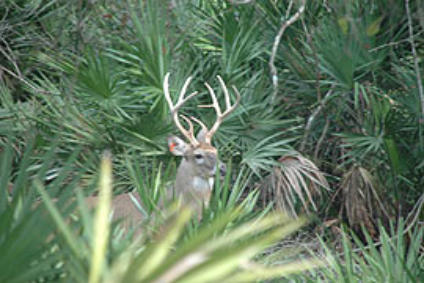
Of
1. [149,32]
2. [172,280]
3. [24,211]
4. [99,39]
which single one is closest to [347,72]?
[149,32]

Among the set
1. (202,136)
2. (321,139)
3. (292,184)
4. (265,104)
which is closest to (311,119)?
(321,139)

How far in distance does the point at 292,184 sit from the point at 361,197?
0.64m

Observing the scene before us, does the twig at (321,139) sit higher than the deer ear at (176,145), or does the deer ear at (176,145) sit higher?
the deer ear at (176,145)

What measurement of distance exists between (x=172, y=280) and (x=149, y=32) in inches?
206

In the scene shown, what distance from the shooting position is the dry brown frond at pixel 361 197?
6.02 meters

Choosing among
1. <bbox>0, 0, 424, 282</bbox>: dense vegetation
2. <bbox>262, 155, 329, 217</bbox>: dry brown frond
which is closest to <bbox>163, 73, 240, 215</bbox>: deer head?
<bbox>0, 0, 424, 282</bbox>: dense vegetation

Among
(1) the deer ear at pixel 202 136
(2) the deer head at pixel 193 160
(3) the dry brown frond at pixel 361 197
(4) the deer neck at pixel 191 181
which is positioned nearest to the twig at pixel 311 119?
(3) the dry brown frond at pixel 361 197

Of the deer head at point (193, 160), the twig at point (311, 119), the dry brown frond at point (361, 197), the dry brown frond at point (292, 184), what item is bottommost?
the dry brown frond at point (361, 197)

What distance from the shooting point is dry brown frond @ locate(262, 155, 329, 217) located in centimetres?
598

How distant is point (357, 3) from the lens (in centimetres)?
623

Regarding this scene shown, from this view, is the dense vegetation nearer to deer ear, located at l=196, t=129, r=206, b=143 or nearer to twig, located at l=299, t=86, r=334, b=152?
twig, located at l=299, t=86, r=334, b=152

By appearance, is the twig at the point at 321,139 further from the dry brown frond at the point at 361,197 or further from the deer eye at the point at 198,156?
the deer eye at the point at 198,156

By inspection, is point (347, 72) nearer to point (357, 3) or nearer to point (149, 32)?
point (357, 3)

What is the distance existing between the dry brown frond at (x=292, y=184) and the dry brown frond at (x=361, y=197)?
0.71 ft
